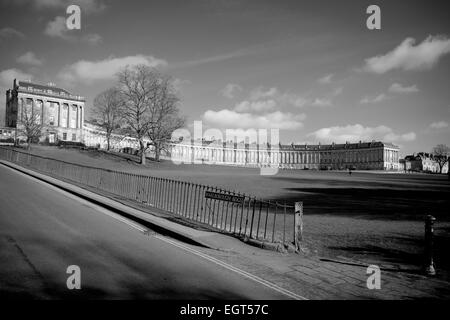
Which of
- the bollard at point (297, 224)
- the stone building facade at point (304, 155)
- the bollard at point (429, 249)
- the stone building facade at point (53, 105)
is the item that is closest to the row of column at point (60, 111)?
the stone building facade at point (53, 105)

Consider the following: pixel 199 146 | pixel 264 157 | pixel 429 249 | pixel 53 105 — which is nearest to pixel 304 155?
pixel 264 157

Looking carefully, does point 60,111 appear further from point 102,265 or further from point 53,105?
point 102,265

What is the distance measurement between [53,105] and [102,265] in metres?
110

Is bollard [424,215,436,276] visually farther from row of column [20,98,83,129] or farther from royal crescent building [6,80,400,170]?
row of column [20,98,83,129]

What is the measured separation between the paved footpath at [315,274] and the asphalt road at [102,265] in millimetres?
578

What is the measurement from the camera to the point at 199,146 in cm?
15112

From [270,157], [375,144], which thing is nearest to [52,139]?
[270,157]

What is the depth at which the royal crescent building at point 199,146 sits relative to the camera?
309ft

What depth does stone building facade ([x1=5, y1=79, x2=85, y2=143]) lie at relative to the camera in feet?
311

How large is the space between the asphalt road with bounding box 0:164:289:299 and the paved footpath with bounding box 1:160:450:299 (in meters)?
0.58

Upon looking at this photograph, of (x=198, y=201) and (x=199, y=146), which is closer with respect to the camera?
(x=198, y=201)

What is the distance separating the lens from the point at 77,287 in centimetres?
526

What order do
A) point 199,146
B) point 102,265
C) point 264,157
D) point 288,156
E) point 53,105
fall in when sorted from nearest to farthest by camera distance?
point 102,265 < point 53,105 < point 199,146 < point 264,157 < point 288,156

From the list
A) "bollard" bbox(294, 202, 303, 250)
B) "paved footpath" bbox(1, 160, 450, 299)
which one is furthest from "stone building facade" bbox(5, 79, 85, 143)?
"bollard" bbox(294, 202, 303, 250)
